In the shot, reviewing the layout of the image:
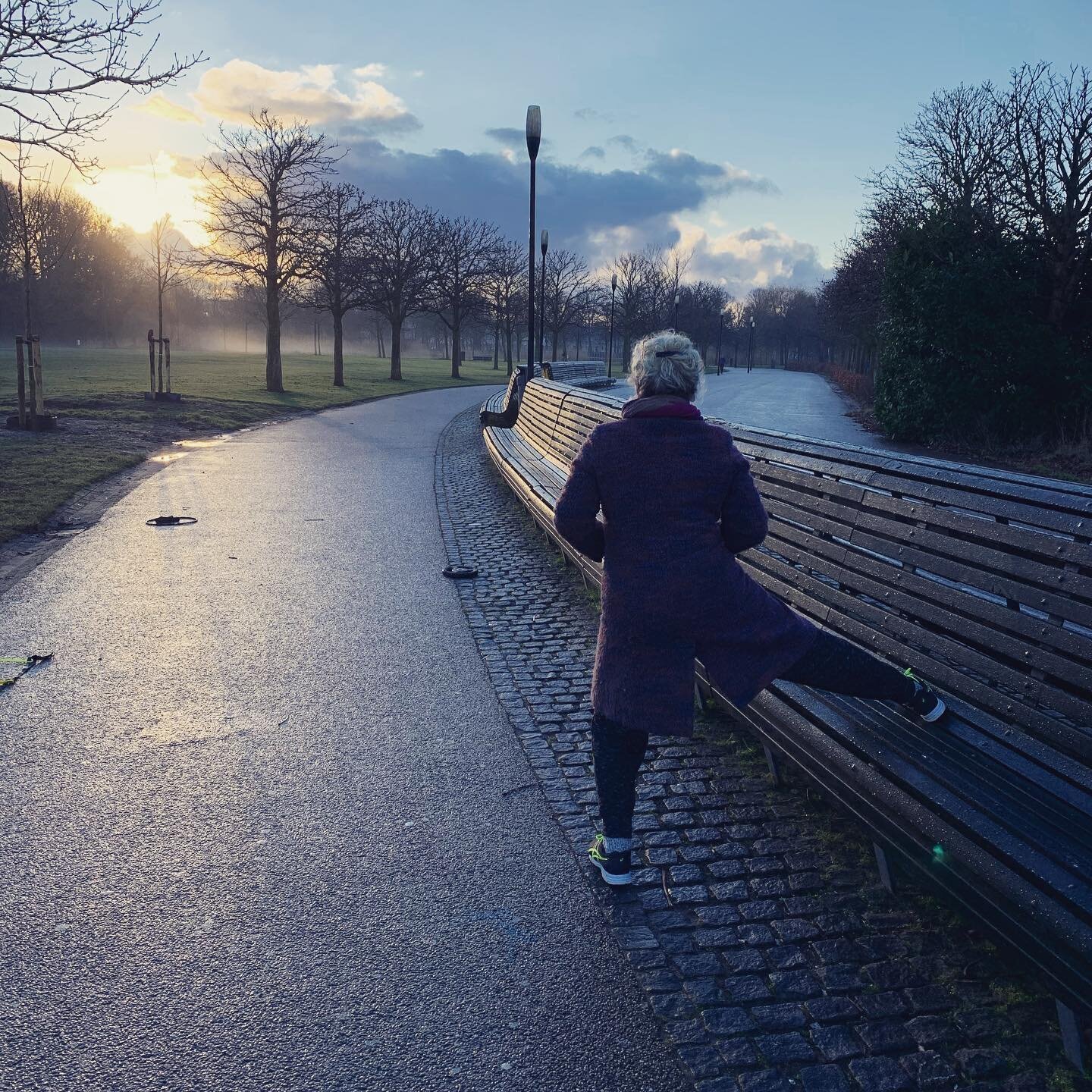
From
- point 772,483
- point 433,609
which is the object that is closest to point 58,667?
point 433,609

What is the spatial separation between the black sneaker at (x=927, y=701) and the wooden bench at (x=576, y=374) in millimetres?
27264

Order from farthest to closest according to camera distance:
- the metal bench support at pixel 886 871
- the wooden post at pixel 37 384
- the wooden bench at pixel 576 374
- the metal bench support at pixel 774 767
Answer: the wooden bench at pixel 576 374 < the wooden post at pixel 37 384 < the metal bench support at pixel 774 767 < the metal bench support at pixel 886 871

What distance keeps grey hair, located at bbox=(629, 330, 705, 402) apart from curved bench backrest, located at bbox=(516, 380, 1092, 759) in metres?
1.09

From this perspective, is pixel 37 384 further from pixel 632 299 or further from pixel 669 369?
pixel 632 299

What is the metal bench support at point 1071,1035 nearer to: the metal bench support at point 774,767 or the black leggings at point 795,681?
the black leggings at point 795,681

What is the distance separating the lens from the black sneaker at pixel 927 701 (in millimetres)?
3318

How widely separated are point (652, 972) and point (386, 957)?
755mm

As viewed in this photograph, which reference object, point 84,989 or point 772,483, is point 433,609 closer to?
point 772,483

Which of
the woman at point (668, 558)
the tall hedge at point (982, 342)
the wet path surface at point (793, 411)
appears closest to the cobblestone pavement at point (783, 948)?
the woman at point (668, 558)

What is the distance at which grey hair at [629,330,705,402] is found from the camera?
9.91 ft

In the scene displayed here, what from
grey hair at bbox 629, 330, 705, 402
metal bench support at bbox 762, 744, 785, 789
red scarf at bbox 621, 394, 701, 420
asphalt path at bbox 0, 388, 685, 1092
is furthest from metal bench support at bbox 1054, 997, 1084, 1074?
grey hair at bbox 629, 330, 705, 402

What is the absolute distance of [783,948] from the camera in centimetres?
288

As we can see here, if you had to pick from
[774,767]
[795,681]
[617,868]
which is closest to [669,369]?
[795,681]

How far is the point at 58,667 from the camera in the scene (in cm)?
532
